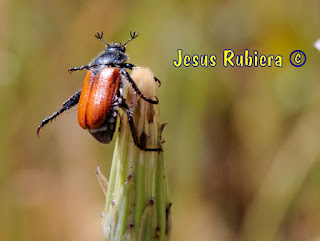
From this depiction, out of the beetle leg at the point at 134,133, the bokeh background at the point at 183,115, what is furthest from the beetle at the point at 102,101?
the bokeh background at the point at 183,115

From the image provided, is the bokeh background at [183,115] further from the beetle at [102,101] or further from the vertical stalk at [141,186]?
the vertical stalk at [141,186]

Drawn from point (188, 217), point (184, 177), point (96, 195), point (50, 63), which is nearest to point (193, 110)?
point (184, 177)

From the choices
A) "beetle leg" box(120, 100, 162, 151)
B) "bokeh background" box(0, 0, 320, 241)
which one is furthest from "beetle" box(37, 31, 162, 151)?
"bokeh background" box(0, 0, 320, 241)

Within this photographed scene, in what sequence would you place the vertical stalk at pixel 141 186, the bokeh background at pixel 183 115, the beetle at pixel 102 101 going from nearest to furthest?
1. the vertical stalk at pixel 141 186
2. the beetle at pixel 102 101
3. the bokeh background at pixel 183 115

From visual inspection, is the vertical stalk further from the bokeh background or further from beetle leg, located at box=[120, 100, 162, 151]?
the bokeh background

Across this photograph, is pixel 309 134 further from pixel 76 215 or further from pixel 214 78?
pixel 76 215

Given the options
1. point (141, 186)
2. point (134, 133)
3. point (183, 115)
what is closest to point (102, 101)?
point (134, 133)
